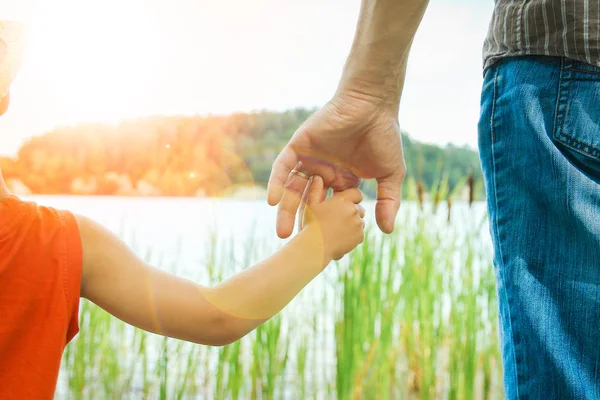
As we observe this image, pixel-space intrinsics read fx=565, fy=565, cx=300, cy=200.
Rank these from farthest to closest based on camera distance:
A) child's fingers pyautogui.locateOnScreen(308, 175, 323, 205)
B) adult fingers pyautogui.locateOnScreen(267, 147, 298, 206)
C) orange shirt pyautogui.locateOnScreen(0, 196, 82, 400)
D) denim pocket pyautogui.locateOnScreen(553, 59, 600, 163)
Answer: child's fingers pyautogui.locateOnScreen(308, 175, 323, 205) → adult fingers pyautogui.locateOnScreen(267, 147, 298, 206) → orange shirt pyautogui.locateOnScreen(0, 196, 82, 400) → denim pocket pyautogui.locateOnScreen(553, 59, 600, 163)

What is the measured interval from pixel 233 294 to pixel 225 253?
3.87ft

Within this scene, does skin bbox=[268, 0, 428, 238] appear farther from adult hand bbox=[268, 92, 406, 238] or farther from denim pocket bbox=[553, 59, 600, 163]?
denim pocket bbox=[553, 59, 600, 163]

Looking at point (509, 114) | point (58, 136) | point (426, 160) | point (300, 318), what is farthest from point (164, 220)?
point (509, 114)

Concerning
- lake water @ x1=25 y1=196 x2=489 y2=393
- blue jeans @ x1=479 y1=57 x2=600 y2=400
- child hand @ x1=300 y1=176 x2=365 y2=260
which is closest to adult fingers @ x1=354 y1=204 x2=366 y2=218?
child hand @ x1=300 y1=176 x2=365 y2=260

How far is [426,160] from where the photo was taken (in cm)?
234

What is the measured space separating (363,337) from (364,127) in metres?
1.10

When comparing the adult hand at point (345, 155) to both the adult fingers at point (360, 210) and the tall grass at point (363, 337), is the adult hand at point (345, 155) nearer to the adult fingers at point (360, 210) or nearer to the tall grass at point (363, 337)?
the adult fingers at point (360, 210)

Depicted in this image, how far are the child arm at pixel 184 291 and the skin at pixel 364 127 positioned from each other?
137mm

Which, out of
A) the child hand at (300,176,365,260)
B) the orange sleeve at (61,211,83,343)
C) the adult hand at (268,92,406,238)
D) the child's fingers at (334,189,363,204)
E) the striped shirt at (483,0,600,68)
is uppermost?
the striped shirt at (483,0,600,68)

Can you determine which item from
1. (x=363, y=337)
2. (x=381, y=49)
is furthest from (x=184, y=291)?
(x=363, y=337)

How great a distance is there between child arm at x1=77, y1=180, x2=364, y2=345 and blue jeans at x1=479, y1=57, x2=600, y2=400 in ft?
1.31

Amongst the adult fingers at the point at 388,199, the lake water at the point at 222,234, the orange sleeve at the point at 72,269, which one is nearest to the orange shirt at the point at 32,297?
the orange sleeve at the point at 72,269

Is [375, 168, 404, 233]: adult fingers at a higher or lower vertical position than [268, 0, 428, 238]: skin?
lower

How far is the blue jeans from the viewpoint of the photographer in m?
0.66
